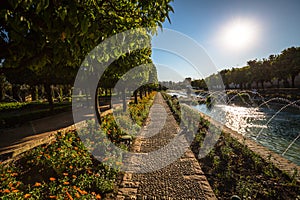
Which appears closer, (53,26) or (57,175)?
(53,26)

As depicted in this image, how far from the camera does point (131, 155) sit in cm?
634

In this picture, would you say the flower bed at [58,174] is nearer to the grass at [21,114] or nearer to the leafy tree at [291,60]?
the grass at [21,114]

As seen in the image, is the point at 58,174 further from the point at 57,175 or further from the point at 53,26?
the point at 53,26

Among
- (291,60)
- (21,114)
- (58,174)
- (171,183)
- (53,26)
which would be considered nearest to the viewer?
(53,26)

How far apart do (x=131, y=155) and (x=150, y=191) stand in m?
2.23

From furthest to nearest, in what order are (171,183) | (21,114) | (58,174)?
1. (21,114)
2. (171,183)
3. (58,174)

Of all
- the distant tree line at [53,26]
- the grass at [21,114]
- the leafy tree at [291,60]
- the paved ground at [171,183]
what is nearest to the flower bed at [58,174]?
the paved ground at [171,183]

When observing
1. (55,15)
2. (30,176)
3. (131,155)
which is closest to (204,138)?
(131,155)

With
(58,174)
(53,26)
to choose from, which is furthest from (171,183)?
(53,26)

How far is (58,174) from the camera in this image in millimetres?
4324

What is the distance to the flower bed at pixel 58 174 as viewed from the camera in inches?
138

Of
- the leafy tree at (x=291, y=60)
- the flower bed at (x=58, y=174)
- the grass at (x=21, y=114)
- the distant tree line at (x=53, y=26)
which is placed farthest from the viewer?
the leafy tree at (x=291, y=60)

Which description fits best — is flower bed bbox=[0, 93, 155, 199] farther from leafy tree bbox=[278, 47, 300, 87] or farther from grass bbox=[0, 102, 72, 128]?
leafy tree bbox=[278, 47, 300, 87]

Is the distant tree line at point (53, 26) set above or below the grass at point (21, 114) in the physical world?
above
